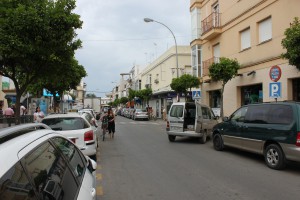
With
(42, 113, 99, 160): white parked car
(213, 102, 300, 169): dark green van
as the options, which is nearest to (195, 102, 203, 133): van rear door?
(213, 102, 300, 169): dark green van

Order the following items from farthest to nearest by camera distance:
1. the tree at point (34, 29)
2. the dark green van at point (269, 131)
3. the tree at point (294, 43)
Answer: the tree at point (294, 43), the tree at point (34, 29), the dark green van at point (269, 131)

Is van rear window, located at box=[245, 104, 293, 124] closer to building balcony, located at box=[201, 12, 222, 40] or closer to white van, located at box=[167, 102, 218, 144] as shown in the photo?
white van, located at box=[167, 102, 218, 144]

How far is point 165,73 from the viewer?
47281 millimetres

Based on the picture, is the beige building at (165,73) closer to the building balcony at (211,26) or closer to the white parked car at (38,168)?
the building balcony at (211,26)

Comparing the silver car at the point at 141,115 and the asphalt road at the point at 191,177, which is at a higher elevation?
the silver car at the point at 141,115

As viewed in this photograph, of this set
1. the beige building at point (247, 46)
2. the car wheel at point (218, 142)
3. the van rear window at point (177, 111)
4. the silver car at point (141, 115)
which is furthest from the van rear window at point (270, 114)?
the silver car at point (141, 115)

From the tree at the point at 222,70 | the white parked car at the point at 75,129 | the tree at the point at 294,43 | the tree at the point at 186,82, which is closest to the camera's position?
the white parked car at the point at 75,129

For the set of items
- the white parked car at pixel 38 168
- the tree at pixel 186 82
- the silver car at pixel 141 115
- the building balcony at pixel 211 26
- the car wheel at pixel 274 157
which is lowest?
the car wheel at pixel 274 157

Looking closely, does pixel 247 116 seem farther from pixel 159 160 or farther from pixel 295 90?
pixel 295 90

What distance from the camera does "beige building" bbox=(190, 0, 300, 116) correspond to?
16.5 m

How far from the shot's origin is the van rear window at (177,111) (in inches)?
635

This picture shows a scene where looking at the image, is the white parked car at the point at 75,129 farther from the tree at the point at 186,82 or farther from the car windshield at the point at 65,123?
the tree at the point at 186,82

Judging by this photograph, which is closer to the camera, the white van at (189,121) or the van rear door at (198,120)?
the van rear door at (198,120)

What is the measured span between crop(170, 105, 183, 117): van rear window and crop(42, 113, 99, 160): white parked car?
6.90m
